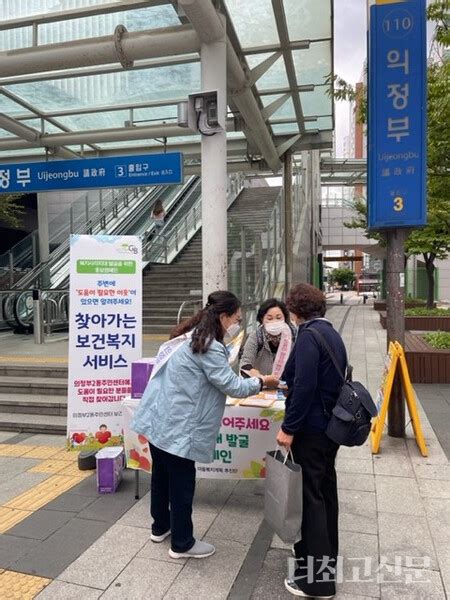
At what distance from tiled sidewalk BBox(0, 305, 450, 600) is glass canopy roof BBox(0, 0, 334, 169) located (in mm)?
5432

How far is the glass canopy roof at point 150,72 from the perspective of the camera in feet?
20.9

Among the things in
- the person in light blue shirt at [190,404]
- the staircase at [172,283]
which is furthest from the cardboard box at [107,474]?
the staircase at [172,283]

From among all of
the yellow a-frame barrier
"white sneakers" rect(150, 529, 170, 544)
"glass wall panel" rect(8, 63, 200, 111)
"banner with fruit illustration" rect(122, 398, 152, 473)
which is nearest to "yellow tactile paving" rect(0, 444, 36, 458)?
"banner with fruit illustration" rect(122, 398, 152, 473)

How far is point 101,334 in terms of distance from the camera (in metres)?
4.35

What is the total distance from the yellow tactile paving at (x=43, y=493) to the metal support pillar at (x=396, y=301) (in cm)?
315

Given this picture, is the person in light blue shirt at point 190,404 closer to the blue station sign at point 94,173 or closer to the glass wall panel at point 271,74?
the blue station sign at point 94,173

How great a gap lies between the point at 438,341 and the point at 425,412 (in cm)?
278

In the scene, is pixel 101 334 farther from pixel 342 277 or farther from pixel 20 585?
pixel 342 277

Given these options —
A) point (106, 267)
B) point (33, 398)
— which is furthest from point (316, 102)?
point (33, 398)

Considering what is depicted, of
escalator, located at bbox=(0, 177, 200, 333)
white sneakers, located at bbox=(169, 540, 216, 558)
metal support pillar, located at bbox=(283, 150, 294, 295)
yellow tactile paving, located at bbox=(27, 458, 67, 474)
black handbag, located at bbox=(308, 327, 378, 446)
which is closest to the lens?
black handbag, located at bbox=(308, 327, 378, 446)

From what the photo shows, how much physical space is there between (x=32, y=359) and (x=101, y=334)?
3.52 meters

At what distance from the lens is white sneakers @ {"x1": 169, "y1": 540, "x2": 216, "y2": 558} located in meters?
2.95

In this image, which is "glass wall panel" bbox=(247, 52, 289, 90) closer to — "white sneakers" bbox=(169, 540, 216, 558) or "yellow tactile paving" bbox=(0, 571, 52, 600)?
"white sneakers" bbox=(169, 540, 216, 558)

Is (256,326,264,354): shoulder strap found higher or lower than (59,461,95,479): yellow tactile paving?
higher
